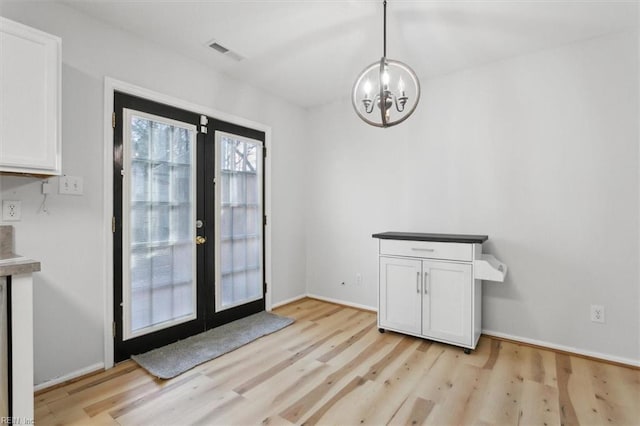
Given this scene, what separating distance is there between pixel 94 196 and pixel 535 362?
137 inches

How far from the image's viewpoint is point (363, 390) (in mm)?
2033

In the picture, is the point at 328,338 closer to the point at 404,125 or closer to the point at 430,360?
the point at 430,360

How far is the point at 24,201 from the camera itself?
1.93 meters

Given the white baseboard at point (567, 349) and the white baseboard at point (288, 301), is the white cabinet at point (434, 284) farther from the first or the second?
the white baseboard at point (288, 301)

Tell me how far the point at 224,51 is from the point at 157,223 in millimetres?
1563

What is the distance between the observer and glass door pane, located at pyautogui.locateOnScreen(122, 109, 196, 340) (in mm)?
2443

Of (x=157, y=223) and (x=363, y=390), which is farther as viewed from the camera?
(x=157, y=223)

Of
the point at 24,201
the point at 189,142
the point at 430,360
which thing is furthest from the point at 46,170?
the point at 430,360

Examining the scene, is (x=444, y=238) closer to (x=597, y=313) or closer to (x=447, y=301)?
(x=447, y=301)

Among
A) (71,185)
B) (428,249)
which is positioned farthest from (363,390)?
(71,185)

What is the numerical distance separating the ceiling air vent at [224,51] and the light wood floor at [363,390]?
2.52 meters

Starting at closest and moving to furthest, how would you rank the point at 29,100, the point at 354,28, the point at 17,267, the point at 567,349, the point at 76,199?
the point at 17,267 < the point at 29,100 < the point at 76,199 < the point at 354,28 < the point at 567,349

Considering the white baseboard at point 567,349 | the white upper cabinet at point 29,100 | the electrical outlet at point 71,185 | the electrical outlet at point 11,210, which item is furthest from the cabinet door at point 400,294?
the electrical outlet at point 11,210

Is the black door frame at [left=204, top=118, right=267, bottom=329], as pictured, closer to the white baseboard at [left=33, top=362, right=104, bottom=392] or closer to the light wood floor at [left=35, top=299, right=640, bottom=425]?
the light wood floor at [left=35, top=299, right=640, bottom=425]
